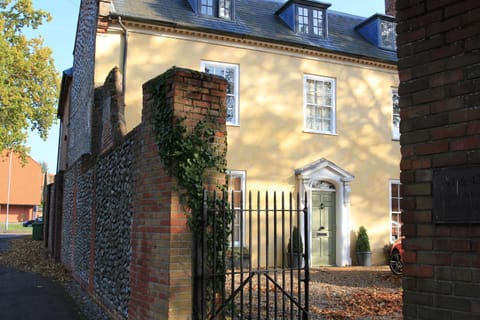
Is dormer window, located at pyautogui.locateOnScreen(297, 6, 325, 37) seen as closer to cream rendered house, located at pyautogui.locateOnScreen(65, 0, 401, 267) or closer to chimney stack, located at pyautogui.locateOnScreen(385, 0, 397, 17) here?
cream rendered house, located at pyautogui.locateOnScreen(65, 0, 401, 267)

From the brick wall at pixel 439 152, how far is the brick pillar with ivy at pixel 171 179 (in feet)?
8.36

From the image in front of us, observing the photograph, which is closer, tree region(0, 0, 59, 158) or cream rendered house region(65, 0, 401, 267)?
cream rendered house region(65, 0, 401, 267)

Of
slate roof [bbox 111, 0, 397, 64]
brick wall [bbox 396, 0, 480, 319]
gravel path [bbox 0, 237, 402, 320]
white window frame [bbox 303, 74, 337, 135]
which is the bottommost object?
gravel path [bbox 0, 237, 402, 320]

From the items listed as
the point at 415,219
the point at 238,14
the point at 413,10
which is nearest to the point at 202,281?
the point at 415,219

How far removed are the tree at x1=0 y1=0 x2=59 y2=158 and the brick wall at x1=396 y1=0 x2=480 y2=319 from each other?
83.0 feet

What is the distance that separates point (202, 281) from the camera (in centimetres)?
484

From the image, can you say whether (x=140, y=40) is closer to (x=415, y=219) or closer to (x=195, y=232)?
(x=195, y=232)

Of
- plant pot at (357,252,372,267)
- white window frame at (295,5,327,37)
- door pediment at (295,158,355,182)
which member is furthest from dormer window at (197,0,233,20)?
plant pot at (357,252,372,267)

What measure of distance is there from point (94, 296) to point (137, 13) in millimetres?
8258

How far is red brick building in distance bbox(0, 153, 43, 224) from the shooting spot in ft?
216

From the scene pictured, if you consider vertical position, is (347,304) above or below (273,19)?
below

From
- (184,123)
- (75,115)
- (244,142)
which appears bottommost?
(184,123)

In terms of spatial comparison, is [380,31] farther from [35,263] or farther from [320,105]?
[35,263]

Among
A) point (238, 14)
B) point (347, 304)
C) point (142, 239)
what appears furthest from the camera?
point (238, 14)
